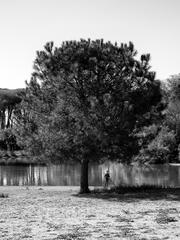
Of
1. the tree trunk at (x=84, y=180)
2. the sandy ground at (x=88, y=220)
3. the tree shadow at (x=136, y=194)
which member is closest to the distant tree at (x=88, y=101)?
the tree trunk at (x=84, y=180)

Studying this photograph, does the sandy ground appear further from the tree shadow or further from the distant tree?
the distant tree

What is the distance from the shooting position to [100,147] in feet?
93.5

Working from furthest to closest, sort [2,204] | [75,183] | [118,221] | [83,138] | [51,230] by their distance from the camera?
[75,183] < [83,138] < [2,204] < [118,221] < [51,230]

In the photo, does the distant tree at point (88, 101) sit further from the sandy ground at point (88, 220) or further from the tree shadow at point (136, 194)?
the sandy ground at point (88, 220)

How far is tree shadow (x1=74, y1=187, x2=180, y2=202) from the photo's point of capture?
1032 inches

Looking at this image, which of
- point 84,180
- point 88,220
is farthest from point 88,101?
point 88,220

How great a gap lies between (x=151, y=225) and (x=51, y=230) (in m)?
3.16

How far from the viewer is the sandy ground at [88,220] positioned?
1302 centimetres

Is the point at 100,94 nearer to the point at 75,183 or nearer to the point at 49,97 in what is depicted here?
the point at 49,97

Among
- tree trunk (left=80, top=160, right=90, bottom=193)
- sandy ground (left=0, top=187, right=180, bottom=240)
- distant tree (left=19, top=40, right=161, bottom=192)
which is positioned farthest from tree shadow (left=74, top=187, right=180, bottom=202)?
distant tree (left=19, top=40, right=161, bottom=192)

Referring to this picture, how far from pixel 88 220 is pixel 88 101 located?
12592 millimetres

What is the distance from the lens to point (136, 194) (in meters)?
28.6

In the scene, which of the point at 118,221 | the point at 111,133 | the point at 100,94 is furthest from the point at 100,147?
the point at 118,221

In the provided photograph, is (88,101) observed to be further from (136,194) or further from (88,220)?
(88,220)
